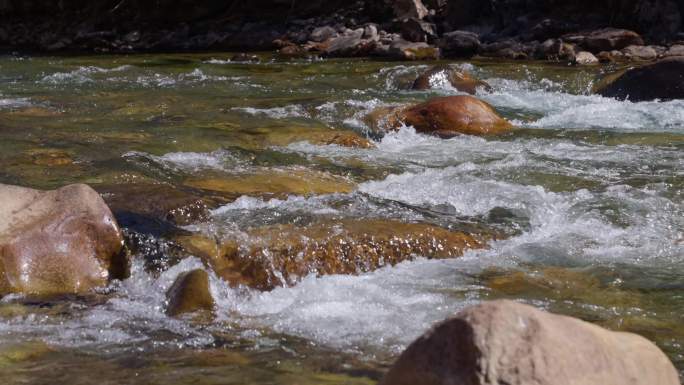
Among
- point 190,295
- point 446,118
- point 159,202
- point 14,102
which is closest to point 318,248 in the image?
point 190,295

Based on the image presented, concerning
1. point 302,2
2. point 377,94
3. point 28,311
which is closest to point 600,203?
point 28,311

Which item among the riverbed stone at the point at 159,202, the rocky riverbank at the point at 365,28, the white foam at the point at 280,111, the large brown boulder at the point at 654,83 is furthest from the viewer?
the rocky riverbank at the point at 365,28

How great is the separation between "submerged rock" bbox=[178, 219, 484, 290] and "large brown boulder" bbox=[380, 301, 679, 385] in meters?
2.31

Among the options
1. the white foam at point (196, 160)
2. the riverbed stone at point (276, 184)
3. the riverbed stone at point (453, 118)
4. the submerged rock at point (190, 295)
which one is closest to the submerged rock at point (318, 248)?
the submerged rock at point (190, 295)

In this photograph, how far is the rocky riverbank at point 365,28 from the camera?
16125mm

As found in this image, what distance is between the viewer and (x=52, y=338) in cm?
375

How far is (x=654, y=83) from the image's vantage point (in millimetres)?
10789

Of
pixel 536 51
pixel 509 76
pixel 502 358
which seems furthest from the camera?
pixel 536 51

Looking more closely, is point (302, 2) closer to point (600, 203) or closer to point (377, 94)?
point (377, 94)

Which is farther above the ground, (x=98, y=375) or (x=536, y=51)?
(x=98, y=375)

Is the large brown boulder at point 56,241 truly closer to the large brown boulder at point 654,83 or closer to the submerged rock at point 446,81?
the submerged rock at point 446,81

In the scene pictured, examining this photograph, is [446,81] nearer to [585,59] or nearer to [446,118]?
[446,118]

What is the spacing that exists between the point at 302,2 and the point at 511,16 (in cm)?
566

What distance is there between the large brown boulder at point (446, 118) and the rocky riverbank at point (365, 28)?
6240 mm
